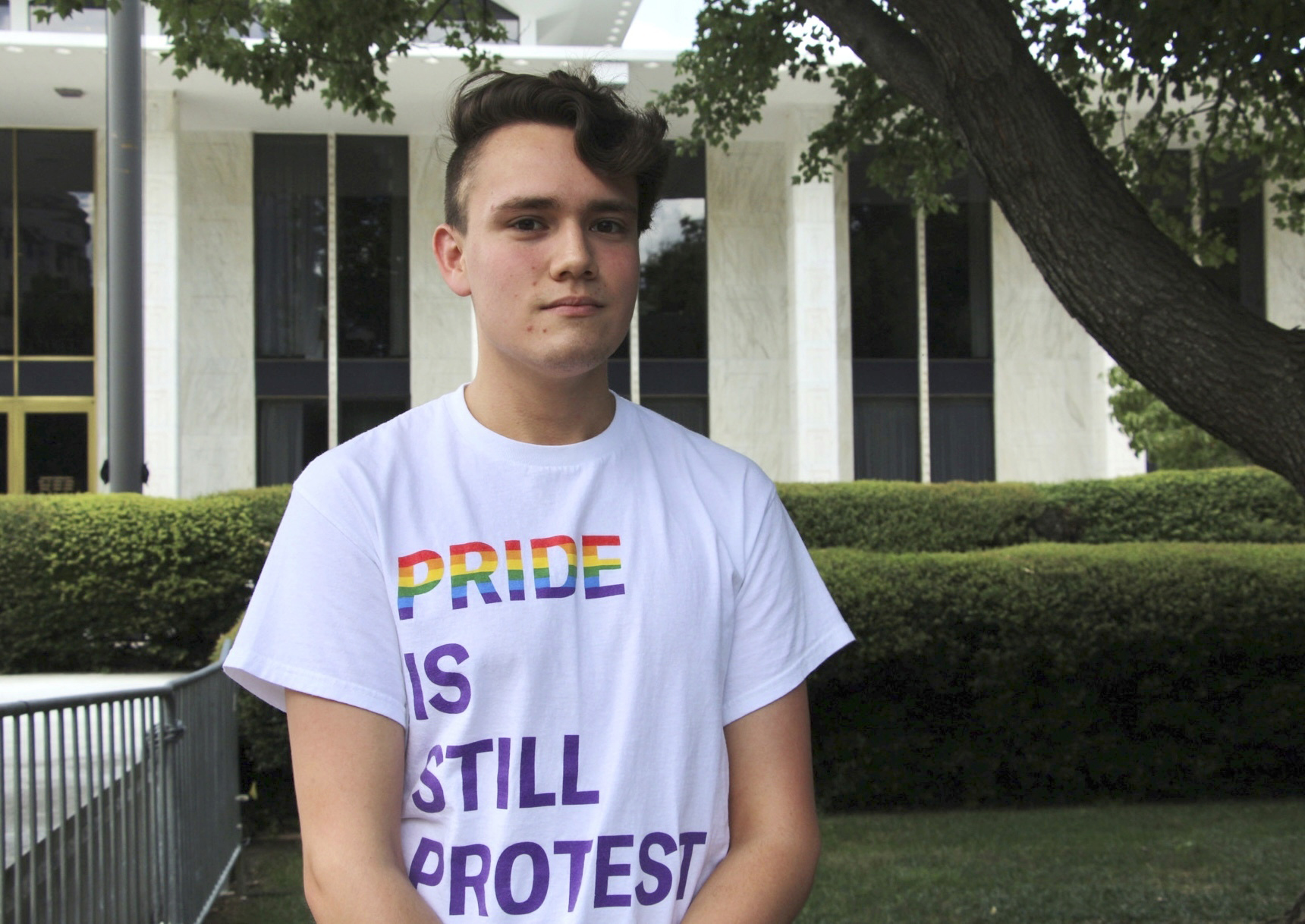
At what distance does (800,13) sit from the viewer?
6961mm

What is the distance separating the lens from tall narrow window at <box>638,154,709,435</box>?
23094 mm

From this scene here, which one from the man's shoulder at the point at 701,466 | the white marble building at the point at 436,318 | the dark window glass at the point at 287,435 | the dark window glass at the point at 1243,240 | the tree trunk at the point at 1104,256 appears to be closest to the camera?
the man's shoulder at the point at 701,466

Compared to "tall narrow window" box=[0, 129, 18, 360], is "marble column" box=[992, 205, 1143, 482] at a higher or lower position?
lower

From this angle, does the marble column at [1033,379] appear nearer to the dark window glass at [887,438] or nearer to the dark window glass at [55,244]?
the dark window glass at [887,438]

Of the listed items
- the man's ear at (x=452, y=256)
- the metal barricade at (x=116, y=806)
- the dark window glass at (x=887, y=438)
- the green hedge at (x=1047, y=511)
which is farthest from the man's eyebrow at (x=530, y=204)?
the dark window glass at (x=887, y=438)

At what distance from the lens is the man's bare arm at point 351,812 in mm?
1546

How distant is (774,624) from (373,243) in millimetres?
21961

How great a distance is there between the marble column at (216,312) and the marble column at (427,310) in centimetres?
281

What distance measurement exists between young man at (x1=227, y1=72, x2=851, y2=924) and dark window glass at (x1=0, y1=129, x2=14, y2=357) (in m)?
22.6

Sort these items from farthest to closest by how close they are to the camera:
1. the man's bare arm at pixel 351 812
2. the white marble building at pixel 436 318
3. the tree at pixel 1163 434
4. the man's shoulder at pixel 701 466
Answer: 1. the white marble building at pixel 436 318
2. the tree at pixel 1163 434
3. the man's shoulder at pixel 701 466
4. the man's bare arm at pixel 351 812

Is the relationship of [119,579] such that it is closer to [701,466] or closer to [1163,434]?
[701,466]

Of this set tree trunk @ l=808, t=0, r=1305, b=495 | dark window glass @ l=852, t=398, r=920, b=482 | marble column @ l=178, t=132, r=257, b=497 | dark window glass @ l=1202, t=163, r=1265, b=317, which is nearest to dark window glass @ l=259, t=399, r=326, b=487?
marble column @ l=178, t=132, r=257, b=497

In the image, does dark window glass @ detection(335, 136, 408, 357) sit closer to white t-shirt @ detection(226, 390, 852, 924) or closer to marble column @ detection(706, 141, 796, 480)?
marble column @ detection(706, 141, 796, 480)

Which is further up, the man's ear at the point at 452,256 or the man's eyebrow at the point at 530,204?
the man's eyebrow at the point at 530,204
